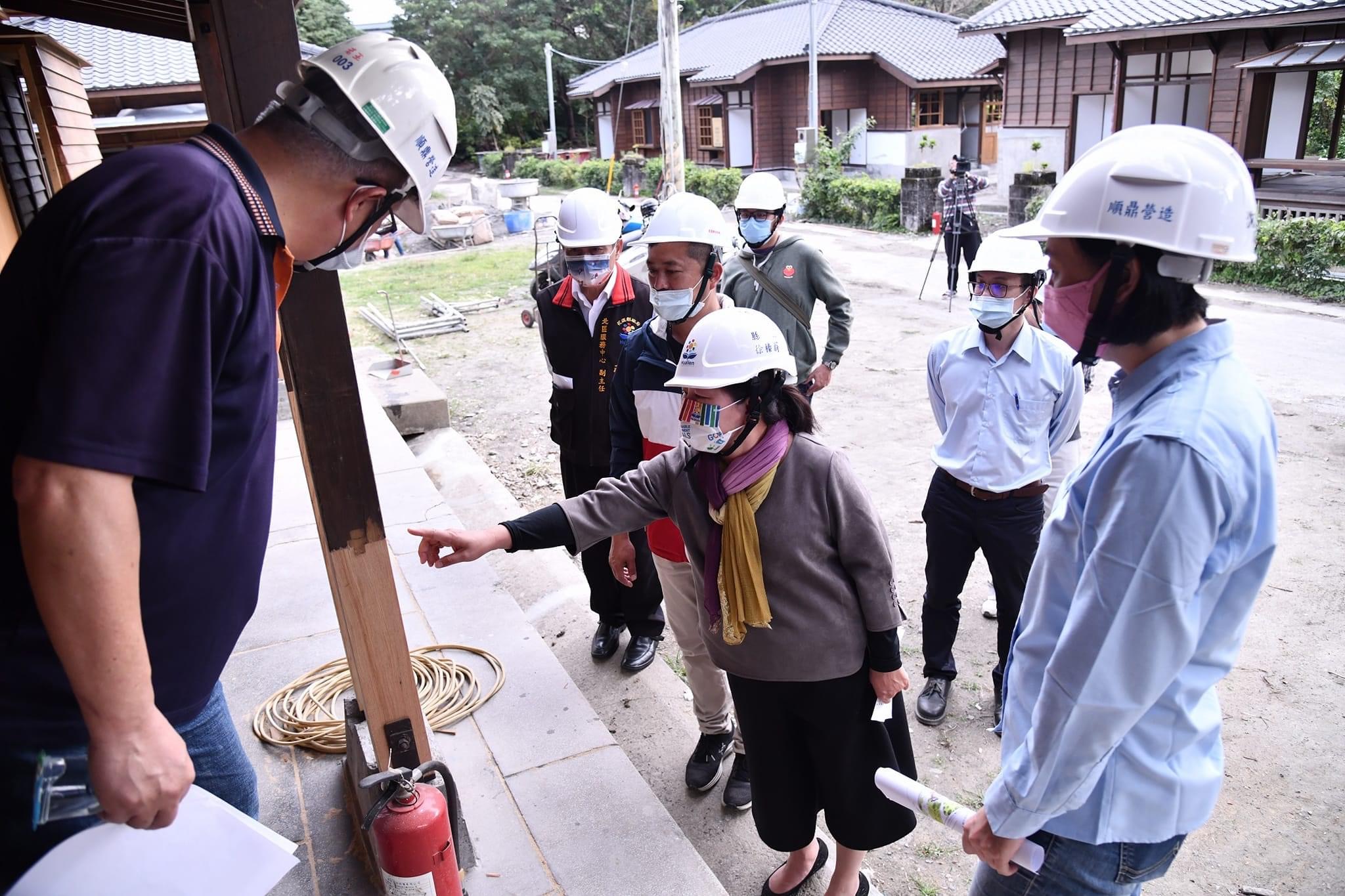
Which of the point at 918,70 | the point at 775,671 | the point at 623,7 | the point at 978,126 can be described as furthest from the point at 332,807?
the point at 623,7

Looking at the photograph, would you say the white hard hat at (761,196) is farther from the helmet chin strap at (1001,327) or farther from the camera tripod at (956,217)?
the camera tripod at (956,217)

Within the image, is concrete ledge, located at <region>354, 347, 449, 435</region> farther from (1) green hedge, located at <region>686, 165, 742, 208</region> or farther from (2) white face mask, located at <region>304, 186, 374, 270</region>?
(1) green hedge, located at <region>686, 165, 742, 208</region>

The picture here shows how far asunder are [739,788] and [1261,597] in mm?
3329

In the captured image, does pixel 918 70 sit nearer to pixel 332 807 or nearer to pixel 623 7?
pixel 623 7

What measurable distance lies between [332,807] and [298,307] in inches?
76.1

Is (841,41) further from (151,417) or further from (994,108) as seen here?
(151,417)

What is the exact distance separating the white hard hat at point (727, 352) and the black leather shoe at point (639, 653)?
2.30 metres

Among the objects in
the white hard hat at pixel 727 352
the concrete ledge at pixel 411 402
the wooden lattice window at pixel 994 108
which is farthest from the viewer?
the wooden lattice window at pixel 994 108

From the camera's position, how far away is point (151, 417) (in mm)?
1305

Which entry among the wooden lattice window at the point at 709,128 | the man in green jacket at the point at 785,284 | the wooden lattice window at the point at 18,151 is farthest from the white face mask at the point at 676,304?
the wooden lattice window at the point at 709,128

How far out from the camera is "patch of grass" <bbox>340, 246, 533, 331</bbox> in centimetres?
1557

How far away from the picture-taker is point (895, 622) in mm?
2654

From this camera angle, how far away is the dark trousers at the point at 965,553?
12.5 ft

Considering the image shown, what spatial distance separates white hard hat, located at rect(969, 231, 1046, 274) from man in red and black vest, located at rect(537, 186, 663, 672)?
154 centimetres
